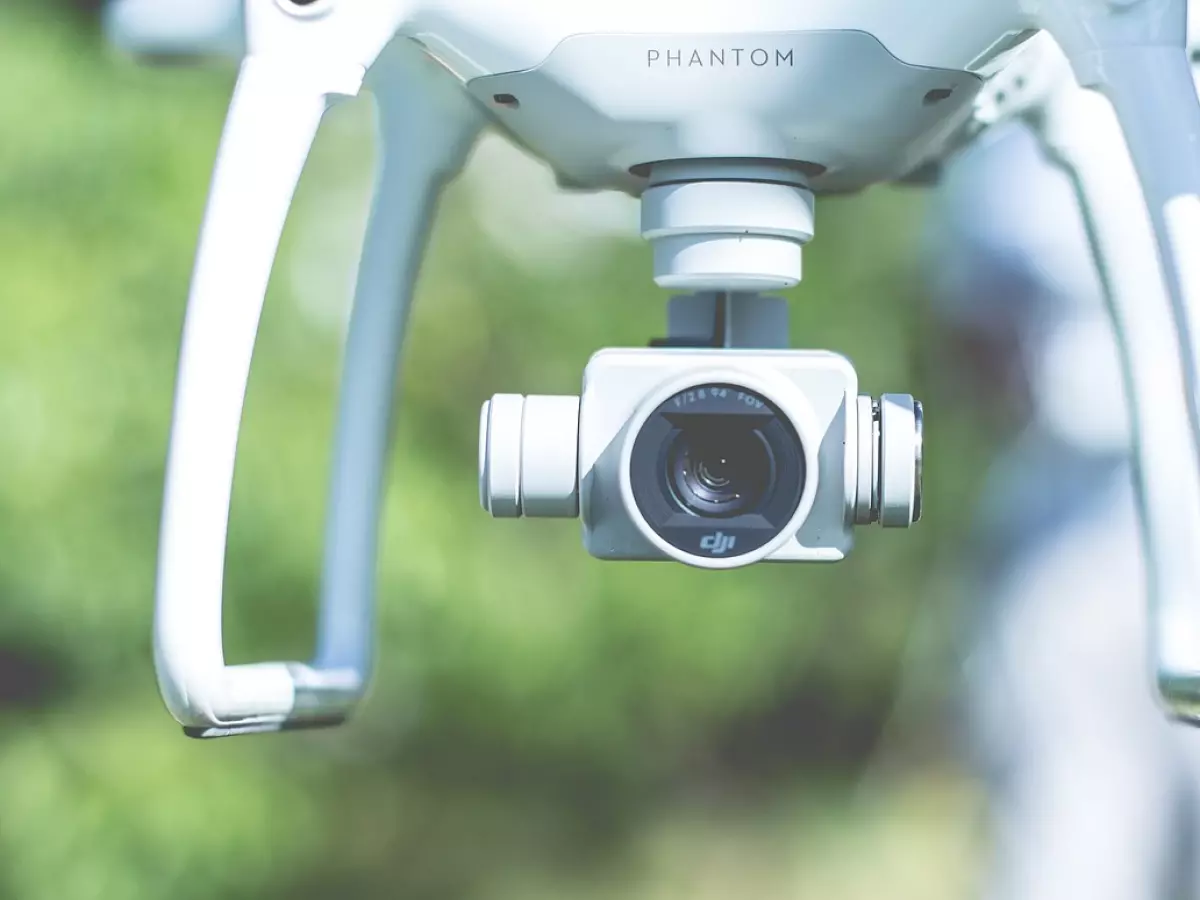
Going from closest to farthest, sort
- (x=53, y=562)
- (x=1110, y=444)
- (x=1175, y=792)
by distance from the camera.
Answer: (x=1175, y=792)
(x=1110, y=444)
(x=53, y=562)

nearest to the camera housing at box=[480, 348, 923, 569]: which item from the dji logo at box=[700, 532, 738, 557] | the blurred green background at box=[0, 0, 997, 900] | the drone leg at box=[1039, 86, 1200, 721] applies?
the dji logo at box=[700, 532, 738, 557]

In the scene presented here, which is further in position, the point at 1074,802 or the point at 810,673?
the point at 810,673

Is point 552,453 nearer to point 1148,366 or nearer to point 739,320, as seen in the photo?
point 739,320

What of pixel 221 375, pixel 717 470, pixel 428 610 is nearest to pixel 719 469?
pixel 717 470

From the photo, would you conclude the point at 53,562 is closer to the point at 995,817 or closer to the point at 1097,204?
the point at 995,817

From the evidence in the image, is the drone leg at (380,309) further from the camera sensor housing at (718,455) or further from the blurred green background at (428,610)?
the blurred green background at (428,610)

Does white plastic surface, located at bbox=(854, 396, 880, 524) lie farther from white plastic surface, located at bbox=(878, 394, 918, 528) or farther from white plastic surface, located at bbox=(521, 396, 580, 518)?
white plastic surface, located at bbox=(521, 396, 580, 518)

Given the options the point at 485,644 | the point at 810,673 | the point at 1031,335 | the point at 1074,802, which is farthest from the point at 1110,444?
the point at 810,673

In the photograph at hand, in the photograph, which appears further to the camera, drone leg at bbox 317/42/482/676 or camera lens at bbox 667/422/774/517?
drone leg at bbox 317/42/482/676
